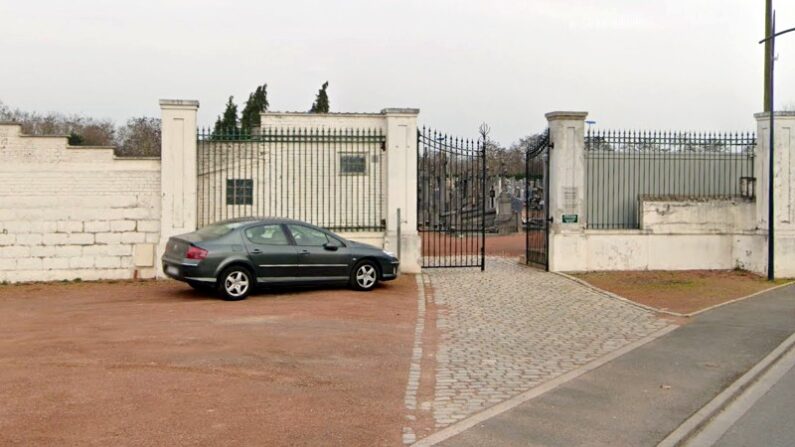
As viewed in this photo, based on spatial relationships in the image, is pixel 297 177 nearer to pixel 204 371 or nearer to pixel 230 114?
pixel 204 371

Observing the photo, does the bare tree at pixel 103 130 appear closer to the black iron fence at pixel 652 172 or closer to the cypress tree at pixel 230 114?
the cypress tree at pixel 230 114

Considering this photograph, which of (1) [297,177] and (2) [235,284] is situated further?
(1) [297,177]

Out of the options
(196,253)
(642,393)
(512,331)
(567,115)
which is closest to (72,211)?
(196,253)

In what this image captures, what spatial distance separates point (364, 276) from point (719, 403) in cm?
→ 796

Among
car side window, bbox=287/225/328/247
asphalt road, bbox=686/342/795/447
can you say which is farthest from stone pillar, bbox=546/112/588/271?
asphalt road, bbox=686/342/795/447

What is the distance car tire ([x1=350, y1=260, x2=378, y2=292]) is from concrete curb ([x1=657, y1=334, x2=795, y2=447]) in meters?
6.90

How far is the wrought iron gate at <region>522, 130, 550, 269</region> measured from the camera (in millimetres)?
18219

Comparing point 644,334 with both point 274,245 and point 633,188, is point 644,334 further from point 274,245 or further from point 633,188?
point 633,188

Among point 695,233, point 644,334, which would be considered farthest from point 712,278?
point 644,334

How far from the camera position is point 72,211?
622 inches

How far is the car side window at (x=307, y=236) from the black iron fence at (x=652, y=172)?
742 cm

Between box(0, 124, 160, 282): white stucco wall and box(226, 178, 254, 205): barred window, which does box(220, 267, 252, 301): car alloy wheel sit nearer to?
box(0, 124, 160, 282): white stucco wall

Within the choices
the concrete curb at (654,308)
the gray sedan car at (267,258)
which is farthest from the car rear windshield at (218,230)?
the concrete curb at (654,308)

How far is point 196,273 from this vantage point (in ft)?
41.7
